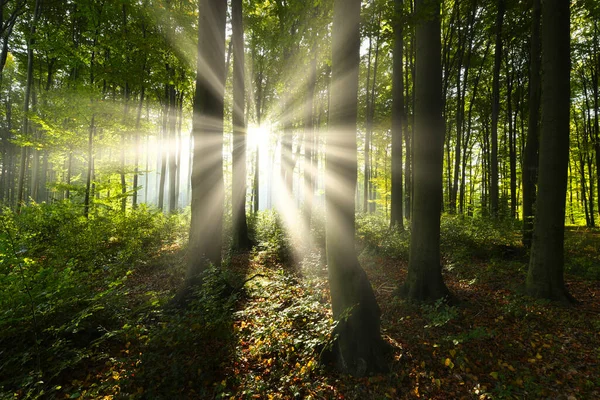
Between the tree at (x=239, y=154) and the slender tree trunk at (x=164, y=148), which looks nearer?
the tree at (x=239, y=154)

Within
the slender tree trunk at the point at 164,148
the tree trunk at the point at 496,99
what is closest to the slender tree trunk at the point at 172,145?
the slender tree trunk at the point at 164,148

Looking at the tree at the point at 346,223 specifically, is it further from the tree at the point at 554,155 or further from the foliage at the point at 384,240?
the foliage at the point at 384,240

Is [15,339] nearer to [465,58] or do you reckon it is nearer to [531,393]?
[531,393]

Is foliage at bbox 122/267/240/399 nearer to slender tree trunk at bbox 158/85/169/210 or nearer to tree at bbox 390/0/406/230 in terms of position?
tree at bbox 390/0/406/230

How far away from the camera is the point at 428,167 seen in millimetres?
5180

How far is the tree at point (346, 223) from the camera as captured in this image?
11.3ft

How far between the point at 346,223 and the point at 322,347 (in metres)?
1.97

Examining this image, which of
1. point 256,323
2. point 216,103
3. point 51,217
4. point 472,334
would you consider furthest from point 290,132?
point 472,334

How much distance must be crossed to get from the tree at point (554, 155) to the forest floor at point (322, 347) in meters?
0.61

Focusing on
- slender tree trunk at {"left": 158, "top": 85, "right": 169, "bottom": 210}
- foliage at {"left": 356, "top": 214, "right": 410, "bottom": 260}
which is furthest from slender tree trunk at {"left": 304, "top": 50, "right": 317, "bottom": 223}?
slender tree trunk at {"left": 158, "top": 85, "right": 169, "bottom": 210}

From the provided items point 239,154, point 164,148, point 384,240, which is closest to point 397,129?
point 384,240

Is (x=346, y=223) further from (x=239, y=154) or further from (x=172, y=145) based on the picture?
(x=172, y=145)

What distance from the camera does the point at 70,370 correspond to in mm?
3520

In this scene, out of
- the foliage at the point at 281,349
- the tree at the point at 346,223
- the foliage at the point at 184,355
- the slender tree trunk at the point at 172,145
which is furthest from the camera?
the slender tree trunk at the point at 172,145
